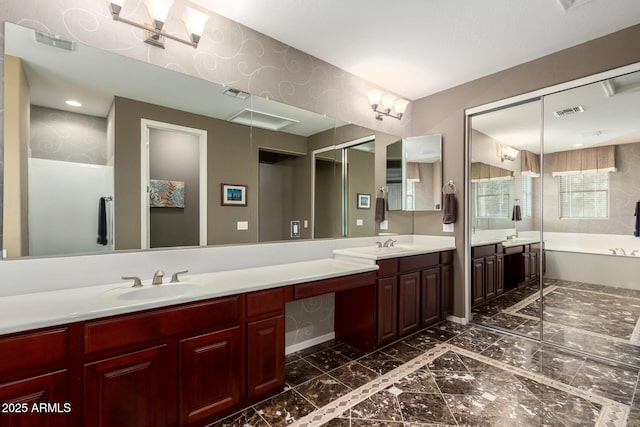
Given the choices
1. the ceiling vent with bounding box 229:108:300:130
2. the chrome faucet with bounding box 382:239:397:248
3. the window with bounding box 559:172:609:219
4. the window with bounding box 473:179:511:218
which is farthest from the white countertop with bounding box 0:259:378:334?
the window with bounding box 559:172:609:219

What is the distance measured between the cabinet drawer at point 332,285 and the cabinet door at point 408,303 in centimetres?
45

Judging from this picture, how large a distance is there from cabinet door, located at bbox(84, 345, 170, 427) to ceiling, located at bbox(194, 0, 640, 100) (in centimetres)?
228

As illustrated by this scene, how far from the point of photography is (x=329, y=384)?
6.95 ft

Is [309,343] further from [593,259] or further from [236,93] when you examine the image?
[593,259]

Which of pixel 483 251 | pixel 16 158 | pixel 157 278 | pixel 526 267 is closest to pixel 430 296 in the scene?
pixel 483 251

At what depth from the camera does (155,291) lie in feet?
5.65

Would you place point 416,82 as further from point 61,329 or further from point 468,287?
point 61,329

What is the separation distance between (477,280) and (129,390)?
135 inches

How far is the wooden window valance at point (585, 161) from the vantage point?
259 cm

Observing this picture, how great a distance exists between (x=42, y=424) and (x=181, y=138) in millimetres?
1638

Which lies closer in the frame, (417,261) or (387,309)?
(387,309)

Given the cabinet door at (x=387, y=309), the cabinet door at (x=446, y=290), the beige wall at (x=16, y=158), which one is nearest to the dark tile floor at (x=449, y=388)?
Result: the cabinet door at (x=387, y=309)

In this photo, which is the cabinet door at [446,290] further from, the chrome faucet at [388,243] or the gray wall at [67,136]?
the gray wall at [67,136]

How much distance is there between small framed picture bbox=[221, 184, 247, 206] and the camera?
222 centimetres
